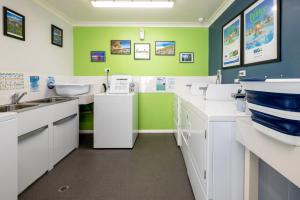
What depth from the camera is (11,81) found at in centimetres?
262

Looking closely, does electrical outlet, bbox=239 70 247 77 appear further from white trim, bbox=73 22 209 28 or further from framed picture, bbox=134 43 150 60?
framed picture, bbox=134 43 150 60

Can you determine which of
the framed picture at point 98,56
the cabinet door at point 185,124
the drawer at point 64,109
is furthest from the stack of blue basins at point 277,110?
the framed picture at point 98,56

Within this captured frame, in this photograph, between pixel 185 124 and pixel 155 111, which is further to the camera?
pixel 155 111

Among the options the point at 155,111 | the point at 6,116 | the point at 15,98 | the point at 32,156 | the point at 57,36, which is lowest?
the point at 32,156

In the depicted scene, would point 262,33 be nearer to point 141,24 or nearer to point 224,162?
point 224,162

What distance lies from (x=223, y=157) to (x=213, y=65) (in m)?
2.99

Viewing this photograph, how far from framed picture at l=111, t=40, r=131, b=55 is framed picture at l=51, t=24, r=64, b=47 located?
3.30ft

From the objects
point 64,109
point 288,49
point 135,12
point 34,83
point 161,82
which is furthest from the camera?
point 161,82

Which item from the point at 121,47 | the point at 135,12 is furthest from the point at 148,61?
the point at 135,12

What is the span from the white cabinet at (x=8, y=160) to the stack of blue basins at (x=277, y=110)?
67.6 inches

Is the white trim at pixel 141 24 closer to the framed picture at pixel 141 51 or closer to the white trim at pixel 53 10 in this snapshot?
the white trim at pixel 53 10

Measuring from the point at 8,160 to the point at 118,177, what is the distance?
1225mm

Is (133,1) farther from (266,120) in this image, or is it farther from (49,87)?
(266,120)

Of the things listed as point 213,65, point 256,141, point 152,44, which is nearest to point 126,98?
point 152,44
